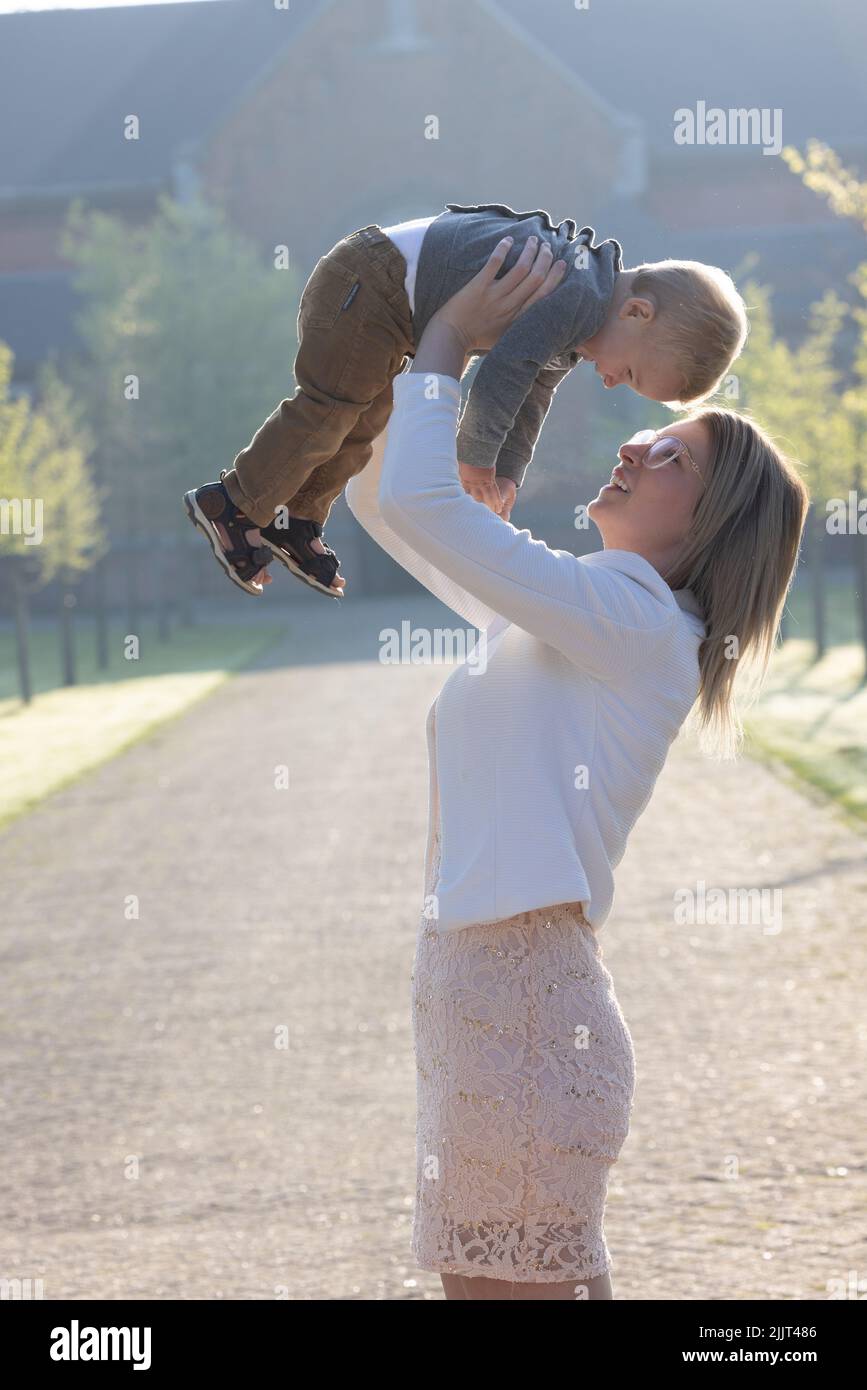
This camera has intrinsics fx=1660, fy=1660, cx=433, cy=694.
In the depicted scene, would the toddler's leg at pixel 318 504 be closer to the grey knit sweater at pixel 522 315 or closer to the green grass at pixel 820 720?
the grey knit sweater at pixel 522 315

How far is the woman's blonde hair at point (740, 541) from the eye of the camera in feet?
8.50

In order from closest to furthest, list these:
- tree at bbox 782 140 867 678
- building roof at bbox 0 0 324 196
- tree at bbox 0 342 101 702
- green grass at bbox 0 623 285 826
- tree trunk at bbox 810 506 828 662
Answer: tree at bbox 782 140 867 678
green grass at bbox 0 623 285 826
tree at bbox 0 342 101 702
tree trunk at bbox 810 506 828 662
building roof at bbox 0 0 324 196

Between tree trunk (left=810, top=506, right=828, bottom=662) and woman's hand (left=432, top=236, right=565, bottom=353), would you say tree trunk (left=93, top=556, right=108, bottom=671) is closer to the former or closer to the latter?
tree trunk (left=810, top=506, right=828, bottom=662)

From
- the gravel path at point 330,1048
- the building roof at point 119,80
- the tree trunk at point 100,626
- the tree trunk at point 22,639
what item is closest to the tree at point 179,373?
the tree trunk at point 100,626

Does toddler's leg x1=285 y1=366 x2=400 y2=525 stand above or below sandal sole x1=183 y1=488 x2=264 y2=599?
above

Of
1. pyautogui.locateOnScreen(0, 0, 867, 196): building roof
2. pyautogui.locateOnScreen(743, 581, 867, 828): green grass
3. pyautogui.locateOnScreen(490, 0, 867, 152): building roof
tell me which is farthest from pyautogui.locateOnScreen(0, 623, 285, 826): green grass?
pyautogui.locateOnScreen(490, 0, 867, 152): building roof

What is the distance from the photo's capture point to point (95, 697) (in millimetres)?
24516

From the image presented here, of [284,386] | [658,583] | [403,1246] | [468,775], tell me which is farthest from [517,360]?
[284,386]

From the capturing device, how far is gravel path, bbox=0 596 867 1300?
5324 millimetres

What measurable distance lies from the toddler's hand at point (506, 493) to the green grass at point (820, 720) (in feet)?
24.4

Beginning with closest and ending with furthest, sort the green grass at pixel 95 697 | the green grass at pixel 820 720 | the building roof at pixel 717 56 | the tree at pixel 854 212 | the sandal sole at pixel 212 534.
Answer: the sandal sole at pixel 212 534
the green grass at pixel 820 720
the tree at pixel 854 212
the green grass at pixel 95 697
the building roof at pixel 717 56

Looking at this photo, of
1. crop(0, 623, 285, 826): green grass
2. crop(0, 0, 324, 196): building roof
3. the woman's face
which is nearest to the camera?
the woman's face

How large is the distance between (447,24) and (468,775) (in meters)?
42.9

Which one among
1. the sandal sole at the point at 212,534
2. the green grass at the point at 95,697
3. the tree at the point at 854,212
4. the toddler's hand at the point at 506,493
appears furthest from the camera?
the green grass at the point at 95,697
